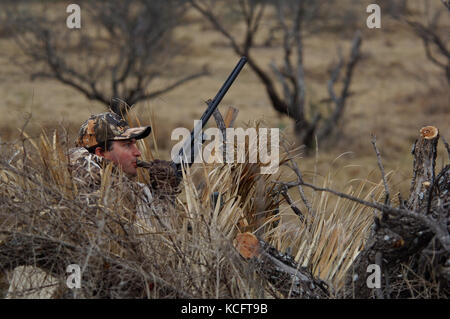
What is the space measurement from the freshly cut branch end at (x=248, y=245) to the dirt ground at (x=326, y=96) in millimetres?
5989

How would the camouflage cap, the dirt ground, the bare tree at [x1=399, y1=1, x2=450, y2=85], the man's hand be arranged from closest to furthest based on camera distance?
the man's hand < the camouflage cap < the bare tree at [x1=399, y1=1, x2=450, y2=85] < the dirt ground

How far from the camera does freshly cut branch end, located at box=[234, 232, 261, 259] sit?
3.40 metres

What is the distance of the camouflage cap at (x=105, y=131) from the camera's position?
4.05m

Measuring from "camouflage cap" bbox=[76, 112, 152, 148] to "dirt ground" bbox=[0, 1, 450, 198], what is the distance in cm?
503

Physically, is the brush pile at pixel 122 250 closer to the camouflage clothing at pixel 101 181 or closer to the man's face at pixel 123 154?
the camouflage clothing at pixel 101 181

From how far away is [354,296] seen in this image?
129 inches

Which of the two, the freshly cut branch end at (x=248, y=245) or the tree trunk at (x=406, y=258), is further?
the freshly cut branch end at (x=248, y=245)

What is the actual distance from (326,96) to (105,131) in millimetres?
11574

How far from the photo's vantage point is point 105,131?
405 cm

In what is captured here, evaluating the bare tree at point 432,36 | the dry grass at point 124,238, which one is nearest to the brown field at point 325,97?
the bare tree at point 432,36

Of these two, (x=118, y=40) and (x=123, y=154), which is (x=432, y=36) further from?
(x=123, y=154)

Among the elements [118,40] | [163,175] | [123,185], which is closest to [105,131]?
[163,175]

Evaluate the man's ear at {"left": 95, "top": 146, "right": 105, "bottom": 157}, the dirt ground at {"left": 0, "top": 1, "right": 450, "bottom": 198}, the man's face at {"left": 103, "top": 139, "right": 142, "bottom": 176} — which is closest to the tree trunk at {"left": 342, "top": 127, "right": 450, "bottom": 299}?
the man's face at {"left": 103, "top": 139, "right": 142, "bottom": 176}

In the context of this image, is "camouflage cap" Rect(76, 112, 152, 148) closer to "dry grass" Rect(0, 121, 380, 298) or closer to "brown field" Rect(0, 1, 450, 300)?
"dry grass" Rect(0, 121, 380, 298)
